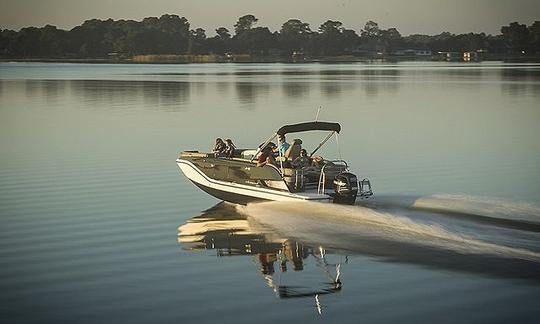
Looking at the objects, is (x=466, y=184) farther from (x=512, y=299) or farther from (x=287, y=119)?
(x=287, y=119)

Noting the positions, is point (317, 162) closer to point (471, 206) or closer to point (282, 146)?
point (282, 146)

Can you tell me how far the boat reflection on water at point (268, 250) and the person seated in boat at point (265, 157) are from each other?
133 centimetres

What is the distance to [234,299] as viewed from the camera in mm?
14820

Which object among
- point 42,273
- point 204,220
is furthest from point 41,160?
point 42,273

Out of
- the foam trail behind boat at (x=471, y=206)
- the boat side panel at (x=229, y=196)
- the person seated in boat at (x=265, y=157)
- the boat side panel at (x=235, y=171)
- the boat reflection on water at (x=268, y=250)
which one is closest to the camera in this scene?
the boat reflection on water at (x=268, y=250)

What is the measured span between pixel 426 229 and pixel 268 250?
3071 mm

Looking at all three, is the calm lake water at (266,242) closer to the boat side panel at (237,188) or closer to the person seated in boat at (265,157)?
the boat side panel at (237,188)

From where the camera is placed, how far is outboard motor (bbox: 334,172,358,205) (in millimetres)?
20859

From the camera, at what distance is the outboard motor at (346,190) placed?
68.4ft

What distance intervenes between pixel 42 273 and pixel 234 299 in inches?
145

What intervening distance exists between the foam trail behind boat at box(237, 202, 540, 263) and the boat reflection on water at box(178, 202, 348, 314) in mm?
457

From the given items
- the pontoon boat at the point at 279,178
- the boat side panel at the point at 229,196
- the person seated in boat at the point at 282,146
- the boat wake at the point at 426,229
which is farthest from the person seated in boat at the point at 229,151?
the boat wake at the point at 426,229

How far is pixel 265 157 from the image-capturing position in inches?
881

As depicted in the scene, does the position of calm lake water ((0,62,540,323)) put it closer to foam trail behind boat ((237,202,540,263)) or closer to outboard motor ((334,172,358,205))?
foam trail behind boat ((237,202,540,263))
